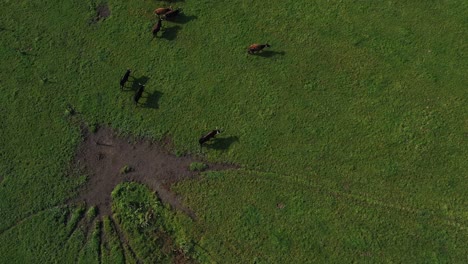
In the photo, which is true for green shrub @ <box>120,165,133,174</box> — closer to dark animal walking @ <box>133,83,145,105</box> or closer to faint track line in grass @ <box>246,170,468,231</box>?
dark animal walking @ <box>133,83,145,105</box>

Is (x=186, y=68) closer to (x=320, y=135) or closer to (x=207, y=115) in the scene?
(x=207, y=115)

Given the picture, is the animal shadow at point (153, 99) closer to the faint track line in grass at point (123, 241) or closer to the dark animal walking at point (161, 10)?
the dark animal walking at point (161, 10)

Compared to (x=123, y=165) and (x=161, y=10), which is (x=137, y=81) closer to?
(x=161, y=10)

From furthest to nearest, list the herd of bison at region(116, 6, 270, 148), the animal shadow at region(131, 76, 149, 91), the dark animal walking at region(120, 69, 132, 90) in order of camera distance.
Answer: the animal shadow at region(131, 76, 149, 91) < the dark animal walking at region(120, 69, 132, 90) < the herd of bison at region(116, 6, 270, 148)

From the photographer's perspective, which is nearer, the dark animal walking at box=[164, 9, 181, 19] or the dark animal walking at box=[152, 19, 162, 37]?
the dark animal walking at box=[152, 19, 162, 37]

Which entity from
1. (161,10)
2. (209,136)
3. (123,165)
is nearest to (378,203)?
(209,136)

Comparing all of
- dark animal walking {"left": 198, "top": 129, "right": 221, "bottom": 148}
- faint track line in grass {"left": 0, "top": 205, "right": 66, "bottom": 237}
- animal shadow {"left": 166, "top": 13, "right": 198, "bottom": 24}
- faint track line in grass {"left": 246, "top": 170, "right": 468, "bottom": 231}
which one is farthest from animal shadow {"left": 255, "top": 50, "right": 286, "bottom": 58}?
faint track line in grass {"left": 0, "top": 205, "right": 66, "bottom": 237}

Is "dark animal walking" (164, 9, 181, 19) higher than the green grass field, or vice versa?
"dark animal walking" (164, 9, 181, 19)
